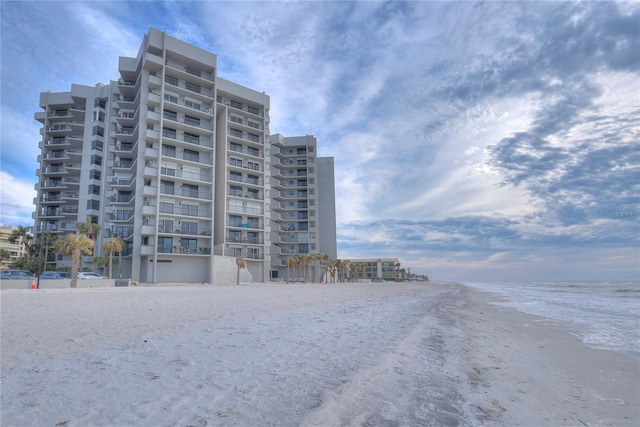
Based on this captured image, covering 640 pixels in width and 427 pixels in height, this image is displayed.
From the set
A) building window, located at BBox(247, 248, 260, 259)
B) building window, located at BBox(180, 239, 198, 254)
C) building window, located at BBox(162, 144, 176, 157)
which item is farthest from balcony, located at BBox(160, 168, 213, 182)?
building window, located at BBox(247, 248, 260, 259)

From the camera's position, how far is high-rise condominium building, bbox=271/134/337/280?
79.1 meters

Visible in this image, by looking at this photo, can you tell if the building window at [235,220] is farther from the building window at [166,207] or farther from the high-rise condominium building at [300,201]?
the high-rise condominium building at [300,201]

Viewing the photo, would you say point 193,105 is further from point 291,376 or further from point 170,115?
point 291,376

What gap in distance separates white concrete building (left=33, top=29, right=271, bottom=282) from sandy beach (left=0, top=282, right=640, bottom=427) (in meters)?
41.1

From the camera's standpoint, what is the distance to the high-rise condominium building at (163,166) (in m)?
49.1

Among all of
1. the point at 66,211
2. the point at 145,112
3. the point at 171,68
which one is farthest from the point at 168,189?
the point at 66,211

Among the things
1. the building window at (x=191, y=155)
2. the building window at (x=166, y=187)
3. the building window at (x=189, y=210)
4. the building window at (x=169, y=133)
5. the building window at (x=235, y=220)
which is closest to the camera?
the building window at (x=166, y=187)

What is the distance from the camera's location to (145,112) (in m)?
50.8

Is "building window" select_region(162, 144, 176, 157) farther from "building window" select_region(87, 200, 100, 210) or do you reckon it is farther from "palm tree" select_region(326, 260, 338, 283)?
"palm tree" select_region(326, 260, 338, 283)

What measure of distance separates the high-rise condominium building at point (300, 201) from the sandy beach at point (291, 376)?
Answer: 67868 mm

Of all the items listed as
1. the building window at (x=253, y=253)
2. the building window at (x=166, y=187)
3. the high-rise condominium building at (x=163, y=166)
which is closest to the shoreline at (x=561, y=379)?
the high-rise condominium building at (x=163, y=166)

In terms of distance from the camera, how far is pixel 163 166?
50.0m

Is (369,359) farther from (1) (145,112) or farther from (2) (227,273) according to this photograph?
(1) (145,112)

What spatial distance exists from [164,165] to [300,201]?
3593 centimetres
